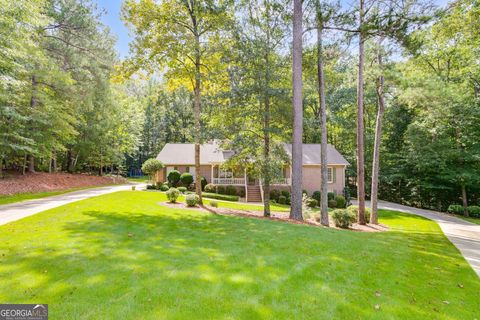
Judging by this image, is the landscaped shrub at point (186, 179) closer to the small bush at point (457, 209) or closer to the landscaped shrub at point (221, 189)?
the landscaped shrub at point (221, 189)

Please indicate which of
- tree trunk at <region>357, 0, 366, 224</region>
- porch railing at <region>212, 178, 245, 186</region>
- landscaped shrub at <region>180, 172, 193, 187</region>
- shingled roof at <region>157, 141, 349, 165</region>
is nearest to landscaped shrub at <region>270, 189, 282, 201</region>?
porch railing at <region>212, 178, 245, 186</region>

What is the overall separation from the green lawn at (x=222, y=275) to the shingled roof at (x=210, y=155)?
16346 millimetres

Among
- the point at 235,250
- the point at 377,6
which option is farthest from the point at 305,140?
the point at 235,250

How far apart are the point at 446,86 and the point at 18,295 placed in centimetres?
2211

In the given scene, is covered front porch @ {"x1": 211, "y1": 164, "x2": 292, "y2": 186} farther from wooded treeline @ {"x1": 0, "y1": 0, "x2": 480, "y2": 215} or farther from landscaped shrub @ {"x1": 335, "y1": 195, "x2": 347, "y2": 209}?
wooded treeline @ {"x1": 0, "y1": 0, "x2": 480, "y2": 215}

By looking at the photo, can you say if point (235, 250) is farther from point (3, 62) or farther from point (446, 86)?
point (446, 86)

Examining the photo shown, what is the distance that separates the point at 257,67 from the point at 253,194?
12.0m

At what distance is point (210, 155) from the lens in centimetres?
2512

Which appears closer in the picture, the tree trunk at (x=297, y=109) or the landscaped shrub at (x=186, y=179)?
the tree trunk at (x=297, y=109)

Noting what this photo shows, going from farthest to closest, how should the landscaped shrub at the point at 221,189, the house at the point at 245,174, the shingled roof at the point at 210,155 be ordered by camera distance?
the shingled roof at the point at 210,155 < the house at the point at 245,174 < the landscaped shrub at the point at 221,189

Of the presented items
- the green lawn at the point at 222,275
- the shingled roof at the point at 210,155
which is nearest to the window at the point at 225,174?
the shingled roof at the point at 210,155

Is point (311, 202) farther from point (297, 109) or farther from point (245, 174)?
point (297, 109)

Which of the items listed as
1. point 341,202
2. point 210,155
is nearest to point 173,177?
point 210,155

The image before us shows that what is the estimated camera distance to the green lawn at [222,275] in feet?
10.6
